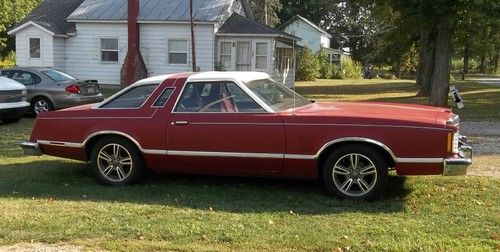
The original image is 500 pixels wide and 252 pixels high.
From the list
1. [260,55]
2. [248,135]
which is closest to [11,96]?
[248,135]

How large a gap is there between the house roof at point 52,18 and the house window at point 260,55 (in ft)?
29.4

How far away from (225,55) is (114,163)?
1970cm

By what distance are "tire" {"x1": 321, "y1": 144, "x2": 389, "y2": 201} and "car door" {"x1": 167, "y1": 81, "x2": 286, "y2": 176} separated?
0.59m

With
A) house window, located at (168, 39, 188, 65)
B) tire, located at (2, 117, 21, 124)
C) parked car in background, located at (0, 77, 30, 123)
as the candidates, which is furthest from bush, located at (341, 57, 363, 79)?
parked car in background, located at (0, 77, 30, 123)

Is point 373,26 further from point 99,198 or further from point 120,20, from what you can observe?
point 99,198

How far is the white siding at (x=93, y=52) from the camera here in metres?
27.6

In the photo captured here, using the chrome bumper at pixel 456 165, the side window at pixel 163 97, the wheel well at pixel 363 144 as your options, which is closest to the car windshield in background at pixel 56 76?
the side window at pixel 163 97

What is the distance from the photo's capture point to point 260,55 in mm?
26734

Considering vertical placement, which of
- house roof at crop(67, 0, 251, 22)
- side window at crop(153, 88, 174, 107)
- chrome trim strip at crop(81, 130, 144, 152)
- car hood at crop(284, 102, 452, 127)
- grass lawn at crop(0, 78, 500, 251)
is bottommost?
grass lawn at crop(0, 78, 500, 251)

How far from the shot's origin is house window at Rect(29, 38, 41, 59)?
27859 mm

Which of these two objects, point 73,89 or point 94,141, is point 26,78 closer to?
point 73,89

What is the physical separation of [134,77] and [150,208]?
14752mm

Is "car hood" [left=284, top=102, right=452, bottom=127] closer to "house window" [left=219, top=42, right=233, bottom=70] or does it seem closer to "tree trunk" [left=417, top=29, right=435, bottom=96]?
"house window" [left=219, top=42, right=233, bottom=70]

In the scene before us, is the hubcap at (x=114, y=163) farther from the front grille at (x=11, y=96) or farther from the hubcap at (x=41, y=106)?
the hubcap at (x=41, y=106)
